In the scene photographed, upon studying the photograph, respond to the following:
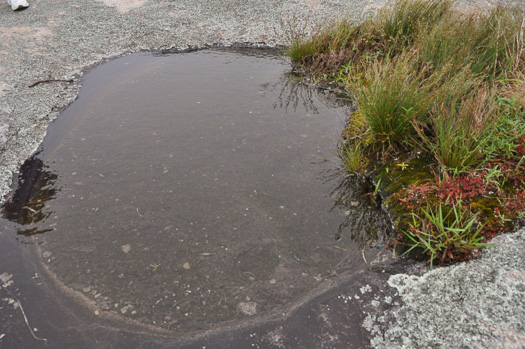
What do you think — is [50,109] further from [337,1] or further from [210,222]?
[337,1]

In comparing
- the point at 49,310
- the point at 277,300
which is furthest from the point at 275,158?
the point at 49,310

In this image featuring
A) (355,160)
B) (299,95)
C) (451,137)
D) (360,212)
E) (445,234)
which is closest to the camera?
(445,234)

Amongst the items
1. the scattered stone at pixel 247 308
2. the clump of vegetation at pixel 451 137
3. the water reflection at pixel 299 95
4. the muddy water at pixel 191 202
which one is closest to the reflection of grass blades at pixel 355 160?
the clump of vegetation at pixel 451 137

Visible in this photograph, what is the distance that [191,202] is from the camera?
9.37ft

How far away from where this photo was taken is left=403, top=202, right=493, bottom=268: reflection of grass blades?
2.20 meters

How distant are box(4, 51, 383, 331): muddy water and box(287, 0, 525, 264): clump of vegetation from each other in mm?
332

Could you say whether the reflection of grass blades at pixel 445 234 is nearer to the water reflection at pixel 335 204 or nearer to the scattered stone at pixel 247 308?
the water reflection at pixel 335 204

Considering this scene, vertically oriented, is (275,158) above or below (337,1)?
below

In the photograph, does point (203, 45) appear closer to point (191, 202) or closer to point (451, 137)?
point (191, 202)

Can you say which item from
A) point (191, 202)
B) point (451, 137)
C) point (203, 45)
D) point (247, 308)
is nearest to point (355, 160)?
point (451, 137)

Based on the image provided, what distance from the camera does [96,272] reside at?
235 centimetres

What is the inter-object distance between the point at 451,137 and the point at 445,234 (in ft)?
2.59

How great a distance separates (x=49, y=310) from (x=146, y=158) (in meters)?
1.53

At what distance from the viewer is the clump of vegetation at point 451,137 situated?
7.75ft
